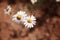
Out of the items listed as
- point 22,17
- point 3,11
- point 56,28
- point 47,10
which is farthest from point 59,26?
point 3,11

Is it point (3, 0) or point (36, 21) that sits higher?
point (3, 0)

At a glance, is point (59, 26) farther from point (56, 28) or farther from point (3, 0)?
point (3, 0)

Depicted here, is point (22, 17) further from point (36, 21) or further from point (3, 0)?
point (3, 0)

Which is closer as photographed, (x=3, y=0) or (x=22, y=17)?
(x=22, y=17)

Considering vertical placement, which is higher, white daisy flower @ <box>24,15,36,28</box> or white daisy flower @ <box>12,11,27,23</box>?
white daisy flower @ <box>12,11,27,23</box>

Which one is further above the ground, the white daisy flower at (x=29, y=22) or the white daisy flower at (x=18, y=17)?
the white daisy flower at (x=18, y=17)

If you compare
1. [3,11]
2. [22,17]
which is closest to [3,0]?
[3,11]
